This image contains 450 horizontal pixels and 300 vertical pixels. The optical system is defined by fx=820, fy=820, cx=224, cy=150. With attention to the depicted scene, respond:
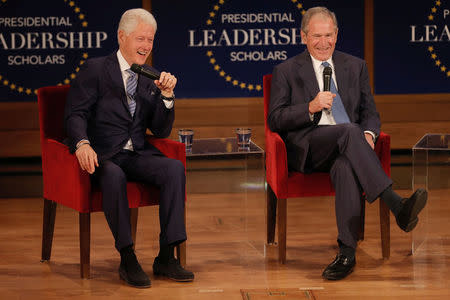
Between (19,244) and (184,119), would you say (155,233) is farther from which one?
(184,119)

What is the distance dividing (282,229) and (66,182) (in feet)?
3.57

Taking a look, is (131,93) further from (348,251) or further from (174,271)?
(348,251)

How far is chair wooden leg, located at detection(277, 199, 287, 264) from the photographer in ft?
13.4

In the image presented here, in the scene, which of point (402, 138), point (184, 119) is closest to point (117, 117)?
point (184, 119)

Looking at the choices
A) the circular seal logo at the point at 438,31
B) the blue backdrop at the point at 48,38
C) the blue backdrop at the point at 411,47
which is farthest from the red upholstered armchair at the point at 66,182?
the circular seal logo at the point at 438,31

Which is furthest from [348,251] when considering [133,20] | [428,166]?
[133,20]

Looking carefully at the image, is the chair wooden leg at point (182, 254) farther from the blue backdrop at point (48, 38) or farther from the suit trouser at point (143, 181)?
the blue backdrop at point (48, 38)

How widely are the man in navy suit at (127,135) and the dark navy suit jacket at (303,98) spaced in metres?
0.58

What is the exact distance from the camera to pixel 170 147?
4117 mm

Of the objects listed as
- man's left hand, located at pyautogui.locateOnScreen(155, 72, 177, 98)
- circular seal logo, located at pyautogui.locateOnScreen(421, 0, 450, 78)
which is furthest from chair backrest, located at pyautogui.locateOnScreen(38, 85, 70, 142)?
circular seal logo, located at pyautogui.locateOnScreen(421, 0, 450, 78)

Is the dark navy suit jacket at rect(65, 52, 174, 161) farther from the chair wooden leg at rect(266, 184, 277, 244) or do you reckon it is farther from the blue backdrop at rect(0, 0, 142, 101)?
the blue backdrop at rect(0, 0, 142, 101)

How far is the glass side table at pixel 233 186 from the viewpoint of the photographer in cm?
432

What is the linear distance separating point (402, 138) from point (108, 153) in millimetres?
2862

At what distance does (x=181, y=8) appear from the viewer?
6.04m
